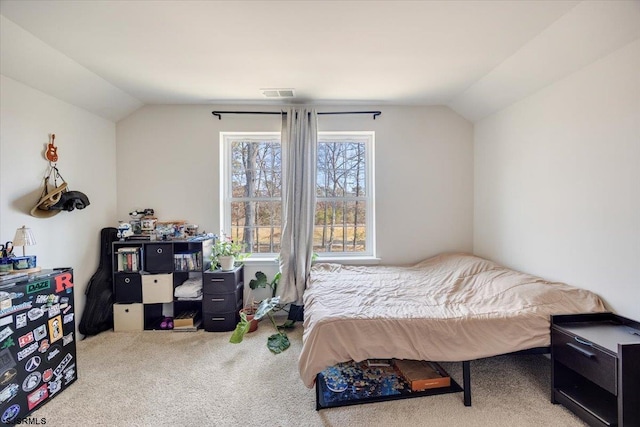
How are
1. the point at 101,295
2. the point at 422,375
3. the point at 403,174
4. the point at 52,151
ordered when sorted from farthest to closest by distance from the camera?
the point at 403,174, the point at 101,295, the point at 52,151, the point at 422,375

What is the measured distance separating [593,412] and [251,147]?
3.54 metres

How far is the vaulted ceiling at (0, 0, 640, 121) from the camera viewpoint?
1.58 meters

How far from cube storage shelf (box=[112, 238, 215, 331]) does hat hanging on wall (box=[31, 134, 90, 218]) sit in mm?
539

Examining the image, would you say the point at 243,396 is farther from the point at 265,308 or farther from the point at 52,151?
the point at 52,151

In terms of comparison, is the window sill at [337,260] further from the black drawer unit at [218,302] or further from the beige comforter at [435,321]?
the beige comforter at [435,321]

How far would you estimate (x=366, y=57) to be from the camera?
2.12 meters

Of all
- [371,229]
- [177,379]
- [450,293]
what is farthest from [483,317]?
[177,379]

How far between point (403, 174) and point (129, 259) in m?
3.12

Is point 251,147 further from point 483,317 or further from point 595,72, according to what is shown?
point 595,72

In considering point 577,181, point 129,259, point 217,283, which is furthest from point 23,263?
point 577,181

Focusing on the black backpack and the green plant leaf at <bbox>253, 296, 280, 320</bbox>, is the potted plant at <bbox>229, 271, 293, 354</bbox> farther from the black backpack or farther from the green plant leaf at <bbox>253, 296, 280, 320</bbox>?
the black backpack

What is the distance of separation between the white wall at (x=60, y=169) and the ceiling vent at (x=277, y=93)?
5.94 feet

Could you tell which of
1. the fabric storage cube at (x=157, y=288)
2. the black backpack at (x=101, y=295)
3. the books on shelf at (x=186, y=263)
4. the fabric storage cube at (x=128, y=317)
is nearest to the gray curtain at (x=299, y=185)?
the books on shelf at (x=186, y=263)

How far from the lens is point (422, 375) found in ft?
6.18
